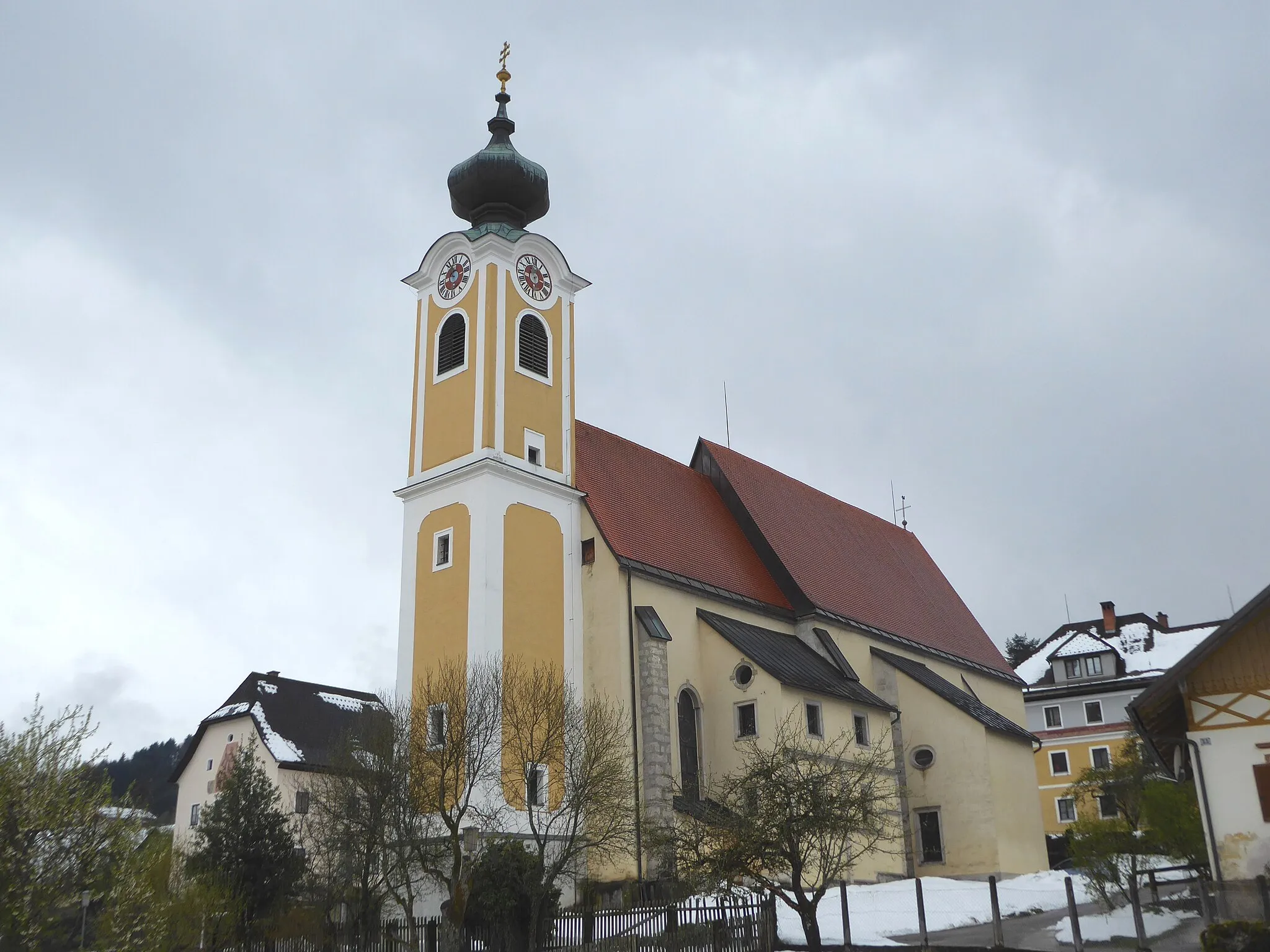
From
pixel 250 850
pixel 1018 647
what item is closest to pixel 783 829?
pixel 250 850

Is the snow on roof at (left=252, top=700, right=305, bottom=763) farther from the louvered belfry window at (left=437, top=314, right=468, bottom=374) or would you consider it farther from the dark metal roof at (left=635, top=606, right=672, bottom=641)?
the dark metal roof at (left=635, top=606, right=672, bottom=641)

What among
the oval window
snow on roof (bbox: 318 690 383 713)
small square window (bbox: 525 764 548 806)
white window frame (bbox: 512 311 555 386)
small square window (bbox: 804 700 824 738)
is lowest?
small square window (bbox: 525 764 548 806)

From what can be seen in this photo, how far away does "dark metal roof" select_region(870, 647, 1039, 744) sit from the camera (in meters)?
34.7

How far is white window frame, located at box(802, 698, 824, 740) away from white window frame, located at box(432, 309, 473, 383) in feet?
38.0

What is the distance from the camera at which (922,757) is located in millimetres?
35125

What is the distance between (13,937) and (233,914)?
27.8 ft

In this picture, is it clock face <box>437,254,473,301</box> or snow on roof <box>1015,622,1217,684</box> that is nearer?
clock face <box>437,254,473,301</box>

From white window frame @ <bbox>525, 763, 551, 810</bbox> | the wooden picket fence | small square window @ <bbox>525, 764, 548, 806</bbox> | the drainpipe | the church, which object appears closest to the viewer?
the drainpipe

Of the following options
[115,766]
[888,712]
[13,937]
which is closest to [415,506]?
[888,712]

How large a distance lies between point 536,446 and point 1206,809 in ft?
58.1

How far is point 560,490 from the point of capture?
3016 centimetres

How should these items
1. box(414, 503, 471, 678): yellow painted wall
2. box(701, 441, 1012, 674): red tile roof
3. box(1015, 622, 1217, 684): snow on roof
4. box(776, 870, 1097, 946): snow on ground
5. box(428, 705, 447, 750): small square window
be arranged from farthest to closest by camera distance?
box(1015, 622, 1217, 684): snow on roof < box(701, 441, 1012, 674): red tile roof < box(414, 503, 471, 678): yellow painted wall < box(428, 705, 447, 750): small square window < box(776, 870, 1097, 946): snow on ground

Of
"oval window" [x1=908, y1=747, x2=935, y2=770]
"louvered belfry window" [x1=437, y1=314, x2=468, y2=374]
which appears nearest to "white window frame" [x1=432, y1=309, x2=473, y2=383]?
"louvered belfry window" [x1=437, y1=314, x2=468, y2=374]

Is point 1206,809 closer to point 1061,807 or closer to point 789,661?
point 789,661
